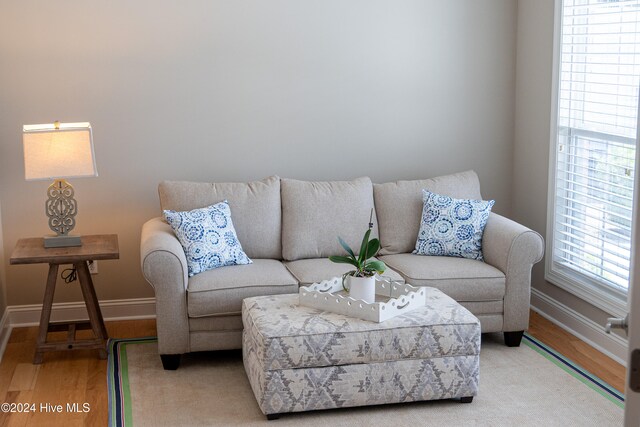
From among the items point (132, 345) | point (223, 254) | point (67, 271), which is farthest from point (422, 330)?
point (67, 271)

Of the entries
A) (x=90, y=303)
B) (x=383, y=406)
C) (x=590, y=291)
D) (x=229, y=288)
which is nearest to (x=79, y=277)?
(x=90, y=303)

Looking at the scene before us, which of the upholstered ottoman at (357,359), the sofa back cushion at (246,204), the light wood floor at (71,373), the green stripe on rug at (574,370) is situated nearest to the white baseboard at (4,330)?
the light wood floor at (71,373)

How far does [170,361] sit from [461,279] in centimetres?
154

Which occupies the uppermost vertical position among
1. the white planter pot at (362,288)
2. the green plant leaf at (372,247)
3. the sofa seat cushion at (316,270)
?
the green plant leaf at (372,247)

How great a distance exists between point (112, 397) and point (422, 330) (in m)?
1.47

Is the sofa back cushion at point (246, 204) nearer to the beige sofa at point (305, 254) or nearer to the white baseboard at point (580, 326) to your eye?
the beige sofa at point (305, 254)

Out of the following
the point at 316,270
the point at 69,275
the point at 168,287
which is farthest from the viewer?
the point at 69,275

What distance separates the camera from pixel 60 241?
13.9ft

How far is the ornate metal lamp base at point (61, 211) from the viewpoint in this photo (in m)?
4.24

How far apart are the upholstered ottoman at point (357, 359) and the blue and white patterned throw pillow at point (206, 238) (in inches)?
25.4

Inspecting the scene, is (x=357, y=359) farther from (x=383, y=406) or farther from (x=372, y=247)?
(x=372, y=247)

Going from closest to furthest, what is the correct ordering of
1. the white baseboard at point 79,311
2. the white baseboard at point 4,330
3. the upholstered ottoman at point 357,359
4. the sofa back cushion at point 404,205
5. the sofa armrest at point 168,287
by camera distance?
the upholstered ottoman at point 357,359
the sofa armrest at point 168,287
the white baseboard at point 4,330
the sofa back cushion at point 404,205
the white baseboard at point 79,311

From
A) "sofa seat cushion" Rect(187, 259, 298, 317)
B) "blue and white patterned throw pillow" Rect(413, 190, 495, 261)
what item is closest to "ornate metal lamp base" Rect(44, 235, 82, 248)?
"sofa seat cushion" Rect(187, 259, 298, 317)

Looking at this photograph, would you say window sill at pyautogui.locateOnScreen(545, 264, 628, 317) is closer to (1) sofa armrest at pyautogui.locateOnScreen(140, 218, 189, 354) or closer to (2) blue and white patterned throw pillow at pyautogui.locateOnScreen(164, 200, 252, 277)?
(2) blue and white patterned throw pillow at pyautogui.locateOnScreen(164, 200, 252, 277)
